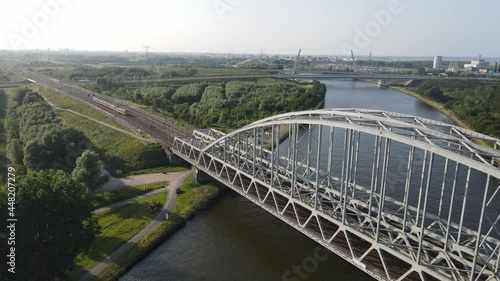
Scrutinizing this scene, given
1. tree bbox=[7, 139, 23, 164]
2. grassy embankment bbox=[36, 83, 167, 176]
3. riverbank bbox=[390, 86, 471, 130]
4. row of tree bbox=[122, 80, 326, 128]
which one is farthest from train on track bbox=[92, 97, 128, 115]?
riverbank bbox=[390, 86, 471, 130]

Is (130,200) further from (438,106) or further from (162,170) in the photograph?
(438,106)

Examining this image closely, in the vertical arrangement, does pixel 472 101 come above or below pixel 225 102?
below

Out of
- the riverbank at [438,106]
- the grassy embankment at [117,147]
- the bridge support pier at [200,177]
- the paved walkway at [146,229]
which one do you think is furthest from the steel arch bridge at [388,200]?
the riverbank at [438,106]

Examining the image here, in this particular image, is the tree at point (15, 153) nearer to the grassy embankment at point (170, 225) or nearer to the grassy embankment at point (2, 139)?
the grassy embankment at point (2, 139)

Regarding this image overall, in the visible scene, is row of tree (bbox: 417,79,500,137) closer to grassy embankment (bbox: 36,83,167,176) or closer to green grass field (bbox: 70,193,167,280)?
grassy embankment (bbox: 36,83,167,176)

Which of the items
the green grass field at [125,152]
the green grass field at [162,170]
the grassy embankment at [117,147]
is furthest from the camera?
the grassy embankment at [117,147]

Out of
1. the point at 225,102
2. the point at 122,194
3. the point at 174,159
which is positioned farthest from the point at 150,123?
the point at 122,194

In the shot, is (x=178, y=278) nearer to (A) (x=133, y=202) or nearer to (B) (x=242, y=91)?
(A) (x=133, y=202)
